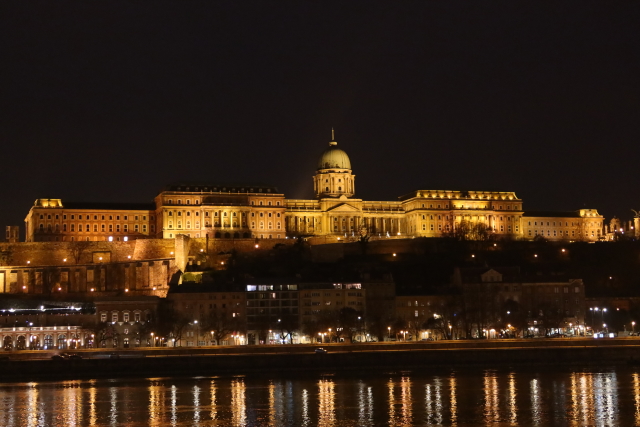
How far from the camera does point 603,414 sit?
47.4 metres

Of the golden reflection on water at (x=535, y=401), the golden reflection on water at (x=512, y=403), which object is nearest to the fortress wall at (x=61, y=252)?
the golden reflection on water at (x=512, y=403)

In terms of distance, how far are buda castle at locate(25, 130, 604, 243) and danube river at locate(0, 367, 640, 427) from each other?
62.8 meters

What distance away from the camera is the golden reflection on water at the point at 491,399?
47125 millimetres

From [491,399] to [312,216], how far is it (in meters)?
87.1

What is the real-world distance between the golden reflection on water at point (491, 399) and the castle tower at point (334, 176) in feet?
280

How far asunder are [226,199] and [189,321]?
48449 millimetres

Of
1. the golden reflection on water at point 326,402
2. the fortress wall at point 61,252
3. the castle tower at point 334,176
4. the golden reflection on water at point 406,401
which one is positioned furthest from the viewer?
the castle tower at point 334,176

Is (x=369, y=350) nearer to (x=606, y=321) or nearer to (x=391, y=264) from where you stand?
(x=606, y=321)

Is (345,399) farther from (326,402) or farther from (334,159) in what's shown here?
(334,159)

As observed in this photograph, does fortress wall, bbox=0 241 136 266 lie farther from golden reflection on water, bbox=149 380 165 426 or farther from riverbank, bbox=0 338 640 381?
golden reflection on water, bbox=149 380 165 426

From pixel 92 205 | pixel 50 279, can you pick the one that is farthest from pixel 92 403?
pixel 92 205

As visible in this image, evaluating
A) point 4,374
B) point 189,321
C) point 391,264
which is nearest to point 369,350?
point 189,321

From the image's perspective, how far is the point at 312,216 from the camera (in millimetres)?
138375

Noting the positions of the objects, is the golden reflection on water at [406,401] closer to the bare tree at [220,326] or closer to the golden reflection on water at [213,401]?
the golden reflection on water at [213,401]
